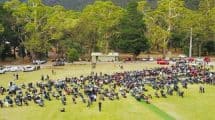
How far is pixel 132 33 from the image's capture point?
11531cm

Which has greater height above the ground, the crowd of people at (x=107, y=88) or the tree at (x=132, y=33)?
the tree at (x=132, y=33)

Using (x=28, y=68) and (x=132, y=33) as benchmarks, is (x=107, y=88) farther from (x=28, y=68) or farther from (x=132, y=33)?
(x=132, y=33)

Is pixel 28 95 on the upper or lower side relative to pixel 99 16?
lower

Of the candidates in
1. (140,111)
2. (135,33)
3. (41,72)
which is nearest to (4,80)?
(41,72)

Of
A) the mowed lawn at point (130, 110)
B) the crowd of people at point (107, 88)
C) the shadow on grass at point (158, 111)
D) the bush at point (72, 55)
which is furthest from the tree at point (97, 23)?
the shadow on grass at point (158, 111)

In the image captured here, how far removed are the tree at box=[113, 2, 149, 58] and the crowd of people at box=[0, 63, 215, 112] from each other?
26944 mm

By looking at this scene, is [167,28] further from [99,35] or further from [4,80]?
[4,80]

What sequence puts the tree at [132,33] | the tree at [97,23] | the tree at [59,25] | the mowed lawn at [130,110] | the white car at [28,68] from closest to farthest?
the mowed lawn at [130,110] → the white car at [28,68] → the tree at [59,25] → the tree at [97,23] → the tree at [132,33]

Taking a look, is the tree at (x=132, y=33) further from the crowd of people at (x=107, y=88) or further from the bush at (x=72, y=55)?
the crowd of people at (x=107, y=88)

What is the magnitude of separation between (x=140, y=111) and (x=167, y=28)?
62929 millimetres

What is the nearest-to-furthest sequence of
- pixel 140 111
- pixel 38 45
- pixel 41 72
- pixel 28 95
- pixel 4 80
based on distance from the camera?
pixel 140 111, pixel 28 95, pixel 4 80, pixel 41 72, pixel 38 45

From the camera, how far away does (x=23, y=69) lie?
310 ft

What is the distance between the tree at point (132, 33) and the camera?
11531 cm

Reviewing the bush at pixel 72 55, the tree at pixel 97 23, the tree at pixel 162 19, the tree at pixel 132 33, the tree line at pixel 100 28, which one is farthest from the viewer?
the tree at pixel 162 19
